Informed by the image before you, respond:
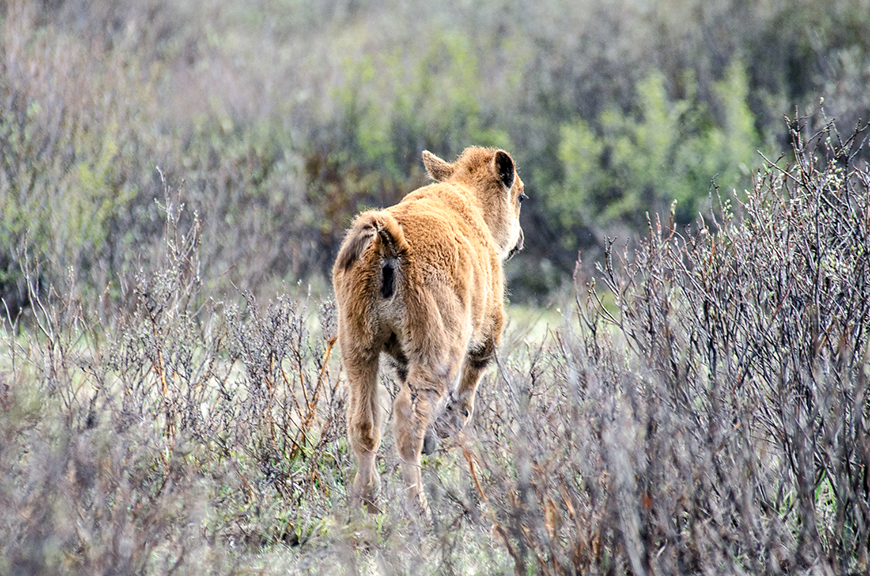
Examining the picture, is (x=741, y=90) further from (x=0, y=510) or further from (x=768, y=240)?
(x=0, y=510)

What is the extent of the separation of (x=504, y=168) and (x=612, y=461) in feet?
12.7

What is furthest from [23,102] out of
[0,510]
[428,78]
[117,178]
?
[428,78]

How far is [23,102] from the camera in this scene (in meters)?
10.9

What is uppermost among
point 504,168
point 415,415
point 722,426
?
point 504,168

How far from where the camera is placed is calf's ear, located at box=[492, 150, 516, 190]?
22.0 ft

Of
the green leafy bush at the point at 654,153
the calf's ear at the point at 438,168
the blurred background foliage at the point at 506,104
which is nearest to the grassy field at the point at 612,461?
the calf's ear at the point at 438,168

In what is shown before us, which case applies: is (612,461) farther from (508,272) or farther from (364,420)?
(508,272)

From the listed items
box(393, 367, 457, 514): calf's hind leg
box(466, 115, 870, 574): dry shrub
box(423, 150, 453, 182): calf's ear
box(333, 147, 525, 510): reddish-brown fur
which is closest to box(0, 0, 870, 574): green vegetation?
box(466, 115, 870, 574): dry shrub

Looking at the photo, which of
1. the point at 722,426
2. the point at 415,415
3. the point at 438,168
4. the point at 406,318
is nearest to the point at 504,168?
the point at 438,168

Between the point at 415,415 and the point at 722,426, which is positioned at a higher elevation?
the point at 722,426

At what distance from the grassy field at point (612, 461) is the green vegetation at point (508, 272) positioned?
27 millimetres

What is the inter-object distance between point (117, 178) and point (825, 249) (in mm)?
9860

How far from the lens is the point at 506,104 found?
20.3 meters

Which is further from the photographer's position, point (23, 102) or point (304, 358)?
point (23, 102)
